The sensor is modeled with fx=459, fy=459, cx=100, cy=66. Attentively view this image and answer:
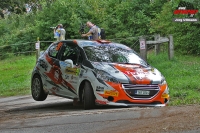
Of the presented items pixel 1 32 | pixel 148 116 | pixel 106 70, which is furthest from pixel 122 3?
pixel 148 116

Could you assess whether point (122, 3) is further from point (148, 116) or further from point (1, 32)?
point (148, 116)

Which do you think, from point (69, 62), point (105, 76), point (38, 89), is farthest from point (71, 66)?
point (38, 89)

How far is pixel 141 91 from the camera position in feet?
Result: 34.3

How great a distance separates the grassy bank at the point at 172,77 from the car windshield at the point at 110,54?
1452 mm

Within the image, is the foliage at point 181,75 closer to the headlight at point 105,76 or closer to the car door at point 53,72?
the headlight at point 105,76

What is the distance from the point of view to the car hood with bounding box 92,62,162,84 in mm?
10375

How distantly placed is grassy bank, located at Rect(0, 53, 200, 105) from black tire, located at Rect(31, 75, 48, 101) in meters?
3.35

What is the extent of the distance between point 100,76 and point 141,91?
3.27ft

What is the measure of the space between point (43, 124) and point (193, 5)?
1237 centimetres

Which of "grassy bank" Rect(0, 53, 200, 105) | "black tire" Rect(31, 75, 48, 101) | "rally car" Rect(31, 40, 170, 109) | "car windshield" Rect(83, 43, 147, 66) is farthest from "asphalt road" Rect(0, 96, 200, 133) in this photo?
"black tire" Rect(31, 75, 48, 101)

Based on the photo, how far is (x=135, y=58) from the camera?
11938mm

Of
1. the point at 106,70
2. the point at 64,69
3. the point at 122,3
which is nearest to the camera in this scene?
the point at 106,70

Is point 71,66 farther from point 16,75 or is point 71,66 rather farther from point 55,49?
point 16,75

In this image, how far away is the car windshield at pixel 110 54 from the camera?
11.4m
